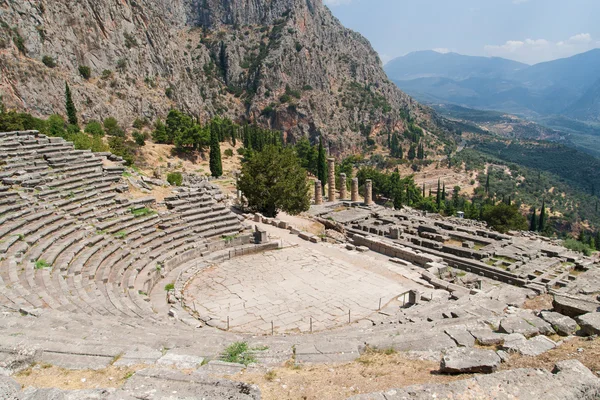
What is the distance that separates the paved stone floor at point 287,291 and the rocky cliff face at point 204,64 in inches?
2039

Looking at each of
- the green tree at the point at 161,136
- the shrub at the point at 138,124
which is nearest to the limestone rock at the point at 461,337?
the green tree at the point at 161,136

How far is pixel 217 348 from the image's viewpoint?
328 inches

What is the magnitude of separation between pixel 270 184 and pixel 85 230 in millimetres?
14207

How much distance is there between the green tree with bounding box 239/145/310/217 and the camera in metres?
28.4

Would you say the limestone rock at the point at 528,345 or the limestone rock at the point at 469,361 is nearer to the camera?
the limestone rock at the point at 469,361

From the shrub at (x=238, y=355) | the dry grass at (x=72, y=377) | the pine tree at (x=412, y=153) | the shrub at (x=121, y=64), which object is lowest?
the pine tree at (x=412, y=153)

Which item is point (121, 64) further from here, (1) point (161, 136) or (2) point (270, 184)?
(2) point (270, 184)

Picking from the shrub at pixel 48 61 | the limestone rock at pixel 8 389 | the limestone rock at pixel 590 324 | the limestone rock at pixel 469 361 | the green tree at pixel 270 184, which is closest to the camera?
the limestone rock at pixel 8 389

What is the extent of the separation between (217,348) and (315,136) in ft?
327

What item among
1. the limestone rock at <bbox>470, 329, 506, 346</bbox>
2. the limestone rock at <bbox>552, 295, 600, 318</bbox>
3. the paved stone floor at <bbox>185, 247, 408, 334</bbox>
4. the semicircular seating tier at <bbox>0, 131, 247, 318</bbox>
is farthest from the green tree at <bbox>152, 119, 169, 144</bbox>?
the limestone rock at <bbox>470, 329, 506, 346</bbox>

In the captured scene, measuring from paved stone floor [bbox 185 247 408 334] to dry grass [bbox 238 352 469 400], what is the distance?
5642 millimetres

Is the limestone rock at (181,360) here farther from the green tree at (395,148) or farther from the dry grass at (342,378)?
the green tree at (395,148)

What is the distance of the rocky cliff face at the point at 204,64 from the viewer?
5853cm

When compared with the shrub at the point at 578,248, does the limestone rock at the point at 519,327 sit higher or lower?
higher
